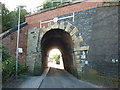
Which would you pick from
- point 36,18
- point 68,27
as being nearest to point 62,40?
point 36,18

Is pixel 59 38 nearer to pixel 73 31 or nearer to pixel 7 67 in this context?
pixel 73 31

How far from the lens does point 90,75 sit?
859cm

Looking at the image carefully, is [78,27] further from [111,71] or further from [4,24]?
[4,24]

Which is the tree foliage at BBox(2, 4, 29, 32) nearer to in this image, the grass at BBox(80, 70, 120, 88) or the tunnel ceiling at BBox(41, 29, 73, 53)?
the tunnel ceiling at BBox(41, 29, 73, 53)

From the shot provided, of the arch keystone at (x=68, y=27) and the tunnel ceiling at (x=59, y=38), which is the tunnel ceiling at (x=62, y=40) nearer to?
the tunnel ceiling at (x=59, y=38)

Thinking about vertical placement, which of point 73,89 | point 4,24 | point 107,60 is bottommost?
point 73,89

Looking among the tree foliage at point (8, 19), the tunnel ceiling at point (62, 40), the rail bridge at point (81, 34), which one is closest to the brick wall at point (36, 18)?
the rail bridge at point (81, 34)

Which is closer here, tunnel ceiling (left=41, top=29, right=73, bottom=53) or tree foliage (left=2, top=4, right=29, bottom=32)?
tunnel ceiling (left=41, top=29, right=73, bottom=53)

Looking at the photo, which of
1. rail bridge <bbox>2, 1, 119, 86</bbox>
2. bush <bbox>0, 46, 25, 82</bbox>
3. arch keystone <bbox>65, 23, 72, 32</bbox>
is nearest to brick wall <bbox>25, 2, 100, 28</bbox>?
rail bridge <bbox>2, 1, 119, 86</bbox>

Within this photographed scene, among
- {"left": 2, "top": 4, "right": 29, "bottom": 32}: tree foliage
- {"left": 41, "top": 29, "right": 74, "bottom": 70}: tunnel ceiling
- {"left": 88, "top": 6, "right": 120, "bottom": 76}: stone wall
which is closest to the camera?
{"left": 88, "top": 6, "right": 120, "bottom": 76}: stone wall

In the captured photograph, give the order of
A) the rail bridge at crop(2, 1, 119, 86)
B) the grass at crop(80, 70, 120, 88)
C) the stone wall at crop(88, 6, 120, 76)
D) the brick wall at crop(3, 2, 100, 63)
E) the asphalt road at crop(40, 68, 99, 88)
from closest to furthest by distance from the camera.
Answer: the grass at crop(80, 70, 120, 88) → the stone wall at crop(88, 6, 120, 76) → the asphalt road at crop(40, 68, 99, 88) → the rail bridge at crop(2, 1, 119, 86) → the brick wall at crop(3, 2, 100, 63)

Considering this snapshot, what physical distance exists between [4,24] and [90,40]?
10.4 meters

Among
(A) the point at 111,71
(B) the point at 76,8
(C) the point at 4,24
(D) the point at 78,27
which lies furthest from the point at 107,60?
(C) the point at 4,24

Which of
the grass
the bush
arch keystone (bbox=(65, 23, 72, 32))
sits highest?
arch keystone (bbox=(65, 23, 72, 32))
